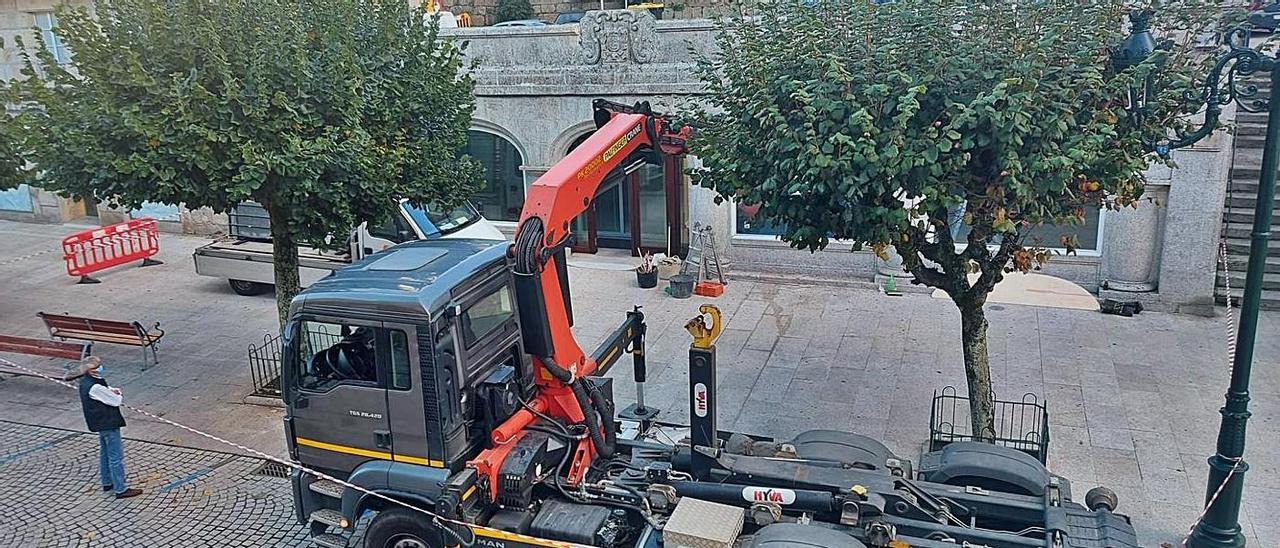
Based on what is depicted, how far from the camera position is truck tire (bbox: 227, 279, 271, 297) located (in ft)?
51.1

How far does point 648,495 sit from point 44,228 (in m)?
20.7

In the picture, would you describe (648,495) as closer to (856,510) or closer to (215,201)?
(856,510)

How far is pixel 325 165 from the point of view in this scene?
29.6 ft

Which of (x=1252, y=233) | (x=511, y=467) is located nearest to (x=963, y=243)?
(x=1252, y=233)

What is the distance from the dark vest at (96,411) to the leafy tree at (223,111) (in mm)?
1872

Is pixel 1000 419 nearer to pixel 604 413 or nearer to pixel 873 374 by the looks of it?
pixel 873 374

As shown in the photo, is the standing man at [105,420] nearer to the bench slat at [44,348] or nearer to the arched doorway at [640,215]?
the bench slat at [44,348]

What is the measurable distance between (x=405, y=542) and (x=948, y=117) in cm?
520

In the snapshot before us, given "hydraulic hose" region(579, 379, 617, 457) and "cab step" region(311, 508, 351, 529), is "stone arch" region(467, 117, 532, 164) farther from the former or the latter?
"cab step" region(311, 508, 351, 529)

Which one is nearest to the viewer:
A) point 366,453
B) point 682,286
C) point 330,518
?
point 366,453

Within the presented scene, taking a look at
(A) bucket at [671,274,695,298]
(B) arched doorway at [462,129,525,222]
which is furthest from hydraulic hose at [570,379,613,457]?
(B) arched doorway at [462,129,525,222]

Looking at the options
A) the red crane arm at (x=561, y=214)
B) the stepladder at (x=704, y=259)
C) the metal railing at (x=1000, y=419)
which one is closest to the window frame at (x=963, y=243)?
the stepladder at (x=704, y=259)

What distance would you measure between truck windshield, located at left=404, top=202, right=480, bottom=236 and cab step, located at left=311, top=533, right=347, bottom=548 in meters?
6.90

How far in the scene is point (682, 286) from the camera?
48.3 ft
